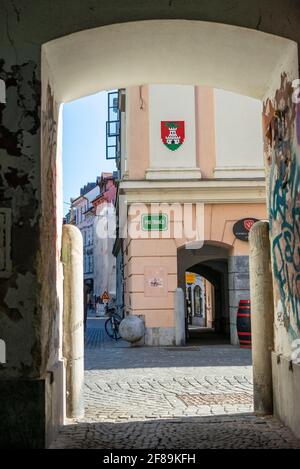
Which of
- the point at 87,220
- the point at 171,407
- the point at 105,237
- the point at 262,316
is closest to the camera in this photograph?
the point at 262,316

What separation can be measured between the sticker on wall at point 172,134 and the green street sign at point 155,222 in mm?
1966

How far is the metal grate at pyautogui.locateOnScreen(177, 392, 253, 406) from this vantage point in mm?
7402

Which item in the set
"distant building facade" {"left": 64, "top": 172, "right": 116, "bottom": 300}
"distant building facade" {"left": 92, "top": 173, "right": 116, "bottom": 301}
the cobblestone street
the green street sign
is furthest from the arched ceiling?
"distant building facade" {"left": 92, "top": 173, "right": 116, "bottom": 301}

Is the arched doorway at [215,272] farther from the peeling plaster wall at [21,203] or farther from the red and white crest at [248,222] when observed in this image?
the peeling plaster wall at [21,203]

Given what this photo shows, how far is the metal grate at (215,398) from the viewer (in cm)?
740

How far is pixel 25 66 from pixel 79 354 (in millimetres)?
3219

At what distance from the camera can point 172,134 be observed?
54.6 ft

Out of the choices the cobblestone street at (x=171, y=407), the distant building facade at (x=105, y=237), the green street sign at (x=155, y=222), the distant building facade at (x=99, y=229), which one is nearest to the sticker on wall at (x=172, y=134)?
the green street sign at (x=155, y=222)

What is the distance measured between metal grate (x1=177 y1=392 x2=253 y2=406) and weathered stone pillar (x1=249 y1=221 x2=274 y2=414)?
1.02m

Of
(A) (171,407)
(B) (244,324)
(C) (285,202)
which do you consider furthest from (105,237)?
(C) (285,202)

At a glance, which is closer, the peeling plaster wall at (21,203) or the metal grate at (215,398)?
the peeling plaster wall at (21,203)

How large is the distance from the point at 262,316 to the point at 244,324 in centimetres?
874

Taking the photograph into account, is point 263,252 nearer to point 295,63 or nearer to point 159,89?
point 295,63

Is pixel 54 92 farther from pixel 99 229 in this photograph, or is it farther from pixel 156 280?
pixel 99 229
